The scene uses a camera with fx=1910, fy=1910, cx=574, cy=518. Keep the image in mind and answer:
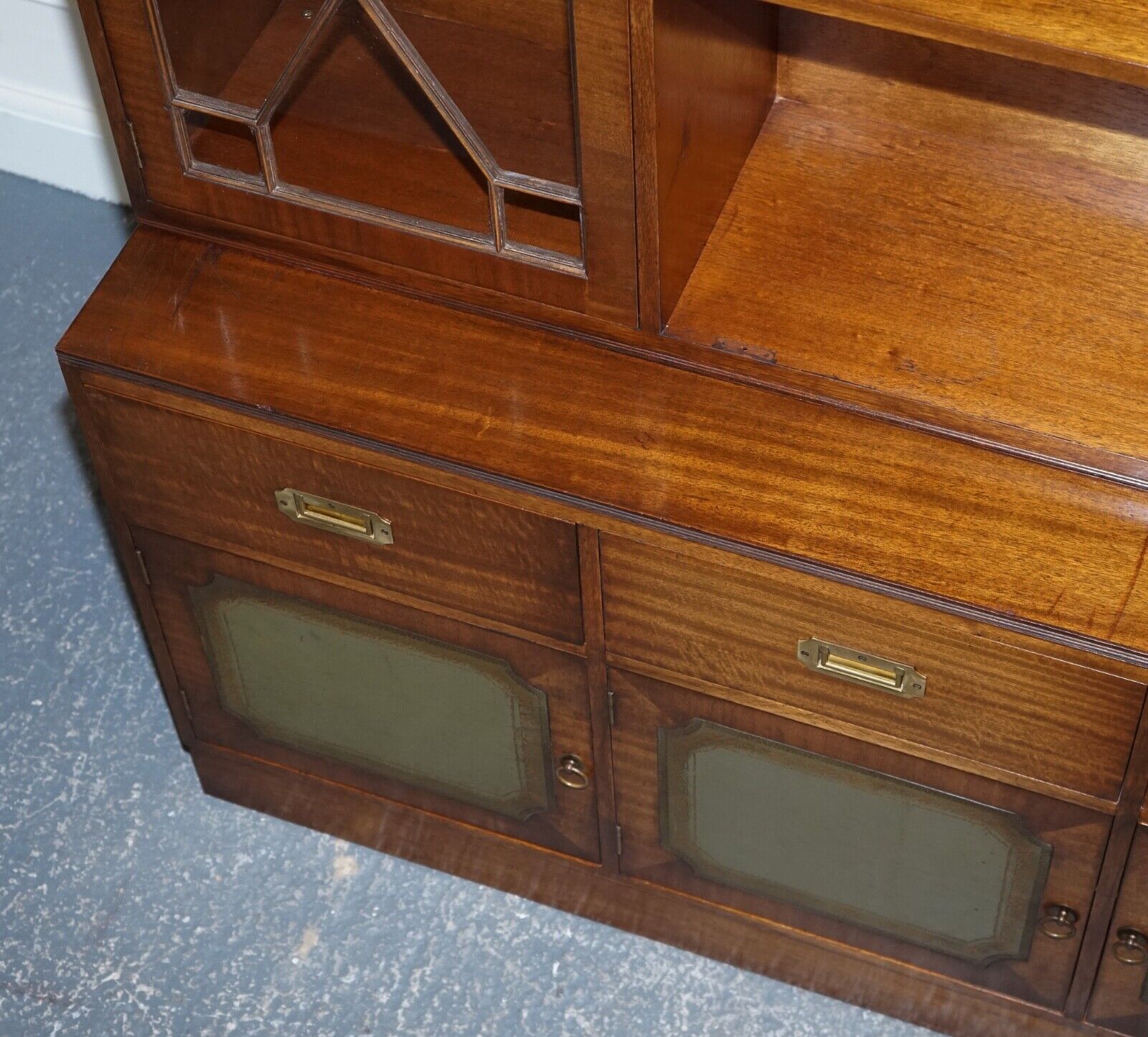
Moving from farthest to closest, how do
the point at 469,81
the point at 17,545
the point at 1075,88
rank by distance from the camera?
the point at 17,545 → the point at 1075,88 → the point at 469,81

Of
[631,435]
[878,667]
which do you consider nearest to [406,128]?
[631,435]

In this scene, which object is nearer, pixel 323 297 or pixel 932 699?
pixel 932 699

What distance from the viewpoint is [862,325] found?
1432 millimetres

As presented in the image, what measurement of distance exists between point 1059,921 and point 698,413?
1.68 ft

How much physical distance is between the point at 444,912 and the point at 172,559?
0.47 m

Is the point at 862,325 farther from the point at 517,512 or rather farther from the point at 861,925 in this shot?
the point at 861,925

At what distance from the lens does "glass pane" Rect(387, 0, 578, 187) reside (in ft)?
4.23

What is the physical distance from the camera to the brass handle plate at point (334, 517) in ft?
4.97

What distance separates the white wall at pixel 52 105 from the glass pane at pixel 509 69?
104 cm

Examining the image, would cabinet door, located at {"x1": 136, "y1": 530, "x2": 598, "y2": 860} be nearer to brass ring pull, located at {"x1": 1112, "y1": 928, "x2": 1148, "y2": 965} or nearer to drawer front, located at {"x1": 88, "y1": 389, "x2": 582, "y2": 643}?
drawer front, located at {"x1": 88, "y1": 389, "x2": 582, "y2": 643}

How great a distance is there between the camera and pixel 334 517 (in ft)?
5.01

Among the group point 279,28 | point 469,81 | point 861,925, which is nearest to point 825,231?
point 469,81

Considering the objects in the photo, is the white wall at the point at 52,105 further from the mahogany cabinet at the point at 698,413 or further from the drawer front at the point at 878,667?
the drawer front at the point at 878,667

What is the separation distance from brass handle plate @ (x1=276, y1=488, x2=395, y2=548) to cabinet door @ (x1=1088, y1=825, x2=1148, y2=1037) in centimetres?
62
